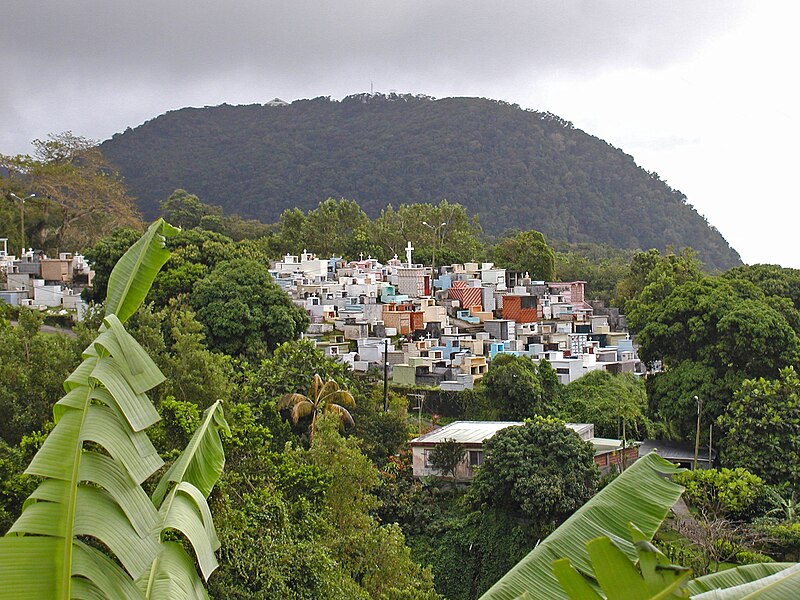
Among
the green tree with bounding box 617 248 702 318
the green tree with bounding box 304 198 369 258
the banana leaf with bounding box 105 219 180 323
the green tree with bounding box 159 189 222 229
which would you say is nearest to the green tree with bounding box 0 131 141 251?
the green tree with bounding box 304 198 369 258

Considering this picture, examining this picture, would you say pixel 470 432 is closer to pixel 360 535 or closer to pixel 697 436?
pixel 697 436

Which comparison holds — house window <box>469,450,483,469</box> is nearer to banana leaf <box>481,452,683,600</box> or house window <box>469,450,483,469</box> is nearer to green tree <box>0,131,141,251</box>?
banana leaf <box>481,452,683,600</box>

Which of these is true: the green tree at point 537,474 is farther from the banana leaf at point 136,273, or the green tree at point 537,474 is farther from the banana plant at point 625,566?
the banana leaf at point 136,273

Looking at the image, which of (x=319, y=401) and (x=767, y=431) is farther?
(x=319, y=401)

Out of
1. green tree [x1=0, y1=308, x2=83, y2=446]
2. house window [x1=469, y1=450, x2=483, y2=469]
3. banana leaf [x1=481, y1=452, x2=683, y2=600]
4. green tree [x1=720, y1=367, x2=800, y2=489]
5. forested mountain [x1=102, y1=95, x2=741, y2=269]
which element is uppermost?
forested mountain [x1=102, y1=95, x2=741, y2=269]

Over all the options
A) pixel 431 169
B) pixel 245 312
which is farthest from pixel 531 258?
pixel 431 169

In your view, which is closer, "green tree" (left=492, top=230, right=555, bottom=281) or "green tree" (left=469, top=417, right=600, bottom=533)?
"green tree" (left=469, top=417, right=600, bottom=533)
